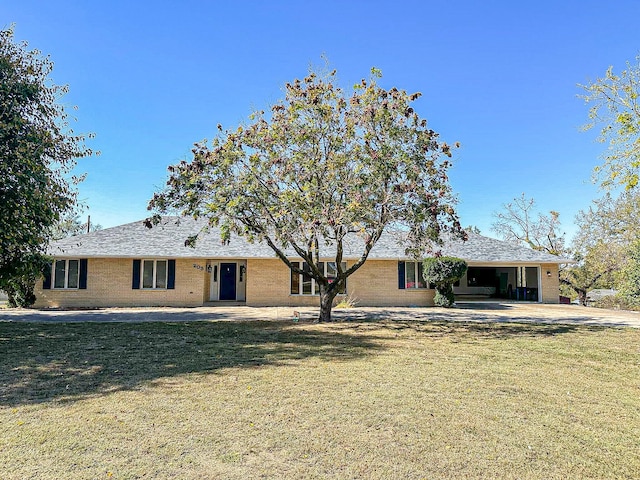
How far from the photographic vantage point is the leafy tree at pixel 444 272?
1975 cm

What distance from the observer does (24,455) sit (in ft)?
12.5

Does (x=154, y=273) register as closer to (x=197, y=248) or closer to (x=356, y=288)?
(x=197, y=248)

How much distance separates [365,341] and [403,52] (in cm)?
875

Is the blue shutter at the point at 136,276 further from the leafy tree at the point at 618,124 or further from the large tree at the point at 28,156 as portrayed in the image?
the leafy tree at the point at 618,124

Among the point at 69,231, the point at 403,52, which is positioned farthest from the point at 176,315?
the point at 69,231

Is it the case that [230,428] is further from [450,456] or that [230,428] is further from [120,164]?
[120,164]

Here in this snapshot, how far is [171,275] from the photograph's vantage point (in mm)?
20203

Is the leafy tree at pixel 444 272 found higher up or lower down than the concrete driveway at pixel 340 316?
higher up

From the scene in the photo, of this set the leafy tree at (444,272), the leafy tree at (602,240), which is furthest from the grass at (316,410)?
the leafy tree at (602,240)

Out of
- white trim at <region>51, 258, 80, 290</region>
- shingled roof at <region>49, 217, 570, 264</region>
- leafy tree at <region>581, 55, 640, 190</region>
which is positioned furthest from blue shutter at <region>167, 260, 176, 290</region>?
leafy tree at <region>581, 55, 640, 190</region>

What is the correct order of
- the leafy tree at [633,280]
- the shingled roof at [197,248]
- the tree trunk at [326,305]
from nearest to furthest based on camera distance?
1. the leafy tree at [633,280]
2. the tree trunk at [326,305]
3. the shingled roof at [197,248]

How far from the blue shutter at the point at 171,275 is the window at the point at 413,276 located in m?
11.2

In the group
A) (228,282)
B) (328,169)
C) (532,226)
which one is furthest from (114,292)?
(532,226)

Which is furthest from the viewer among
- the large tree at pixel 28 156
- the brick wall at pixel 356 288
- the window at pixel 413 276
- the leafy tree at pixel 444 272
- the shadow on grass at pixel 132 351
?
the window at pixel 413 276
